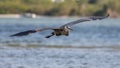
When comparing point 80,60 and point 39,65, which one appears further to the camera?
point 80,60

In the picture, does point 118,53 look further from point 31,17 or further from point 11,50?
point 31,17

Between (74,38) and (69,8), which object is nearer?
(74,38)

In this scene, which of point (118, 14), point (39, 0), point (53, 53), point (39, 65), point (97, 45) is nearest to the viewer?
point (39, 65)

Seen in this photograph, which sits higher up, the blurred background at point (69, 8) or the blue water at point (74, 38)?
the blue water at point (74, 38)

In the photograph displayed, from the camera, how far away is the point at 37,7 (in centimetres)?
9819

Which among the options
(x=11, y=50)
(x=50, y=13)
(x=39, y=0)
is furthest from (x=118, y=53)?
(x=50, y=13)

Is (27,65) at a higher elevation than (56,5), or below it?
higher

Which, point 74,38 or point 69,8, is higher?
point 74,38

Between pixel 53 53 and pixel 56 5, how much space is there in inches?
2808

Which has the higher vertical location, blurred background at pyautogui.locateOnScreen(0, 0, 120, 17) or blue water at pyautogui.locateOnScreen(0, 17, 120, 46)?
blue water at pyautogui.locateOnScreen(0, 17, 120, 46)

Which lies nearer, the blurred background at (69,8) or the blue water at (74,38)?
the blue water at (74,38)

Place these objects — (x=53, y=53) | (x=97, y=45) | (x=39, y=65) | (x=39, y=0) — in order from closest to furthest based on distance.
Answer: (x=39, y=65)
(x=53, y=53)
(x=97, y=45)
(x=39, y=0)

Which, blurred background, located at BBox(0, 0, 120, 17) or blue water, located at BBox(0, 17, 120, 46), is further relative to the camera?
blurred background, located at BBox(0, 0, 120, 17)

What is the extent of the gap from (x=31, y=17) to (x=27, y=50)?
73086 mm
